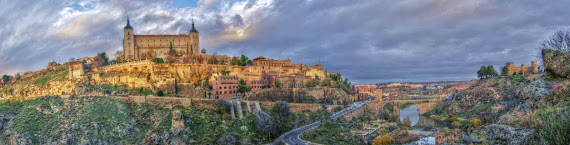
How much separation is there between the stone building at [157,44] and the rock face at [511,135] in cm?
7958

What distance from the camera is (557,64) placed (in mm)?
10516

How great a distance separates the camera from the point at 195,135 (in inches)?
1638

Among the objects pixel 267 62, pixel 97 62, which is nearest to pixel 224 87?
pixel 267 62

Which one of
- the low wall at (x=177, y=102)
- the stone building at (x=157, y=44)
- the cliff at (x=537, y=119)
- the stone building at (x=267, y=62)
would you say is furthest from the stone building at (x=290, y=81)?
the cliff at (x=537, y=119)

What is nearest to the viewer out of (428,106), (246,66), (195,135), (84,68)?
(195,135)

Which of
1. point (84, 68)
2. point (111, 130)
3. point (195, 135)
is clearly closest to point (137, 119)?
point (111, 130)

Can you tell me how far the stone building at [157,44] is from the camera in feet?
277

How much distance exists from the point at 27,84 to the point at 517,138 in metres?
82.8

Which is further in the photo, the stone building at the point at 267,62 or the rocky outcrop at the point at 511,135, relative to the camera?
the stone building at the point at 267,62

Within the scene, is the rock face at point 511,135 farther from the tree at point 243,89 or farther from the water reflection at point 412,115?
the water reflection at point 412,115

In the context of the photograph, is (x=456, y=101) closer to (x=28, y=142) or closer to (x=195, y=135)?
(x=195, y=135)

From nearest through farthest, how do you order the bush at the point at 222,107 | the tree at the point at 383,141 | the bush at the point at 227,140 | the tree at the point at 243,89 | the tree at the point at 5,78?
the bush at the point at 227,140, the tree at the point at 383,141, the bush at the point at 222,107, the tree at the point at 243,89, the tree at the point at 5,78

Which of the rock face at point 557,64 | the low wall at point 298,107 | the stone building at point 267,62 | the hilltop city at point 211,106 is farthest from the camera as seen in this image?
the stone building at point 267,62

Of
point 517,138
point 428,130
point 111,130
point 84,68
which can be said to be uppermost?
point 84,68
